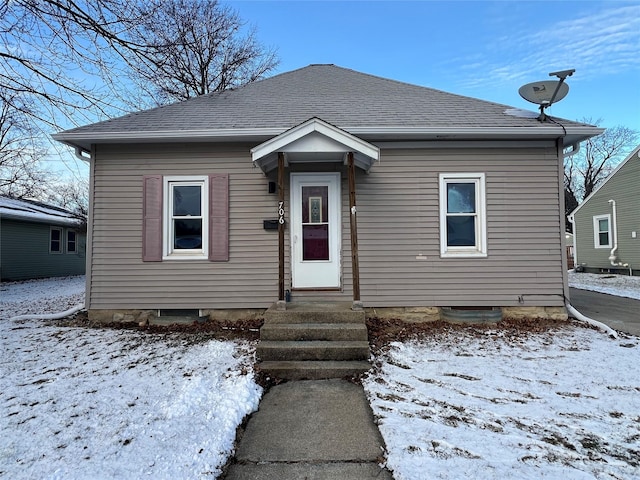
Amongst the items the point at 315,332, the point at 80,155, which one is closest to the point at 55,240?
the point at 80,155

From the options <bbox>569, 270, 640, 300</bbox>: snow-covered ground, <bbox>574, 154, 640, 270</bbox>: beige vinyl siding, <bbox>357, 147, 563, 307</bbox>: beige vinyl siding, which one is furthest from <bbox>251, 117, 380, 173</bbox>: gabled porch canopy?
<bbox>574, 154, 640, 270</bbox>: beige vinyl siding

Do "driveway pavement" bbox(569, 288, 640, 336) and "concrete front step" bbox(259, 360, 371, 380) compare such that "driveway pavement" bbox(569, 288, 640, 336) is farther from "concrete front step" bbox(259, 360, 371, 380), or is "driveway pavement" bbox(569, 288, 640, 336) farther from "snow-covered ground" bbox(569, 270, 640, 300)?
"concrete front step" bbox(259, 360, 371, 380)

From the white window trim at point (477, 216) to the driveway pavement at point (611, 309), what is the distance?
8.52 ft

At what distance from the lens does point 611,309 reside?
738cm

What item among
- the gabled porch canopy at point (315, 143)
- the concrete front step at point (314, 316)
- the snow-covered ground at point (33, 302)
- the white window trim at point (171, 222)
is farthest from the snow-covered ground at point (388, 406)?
the gabled porch canopy at point (315, 143)

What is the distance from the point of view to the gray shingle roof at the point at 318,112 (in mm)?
5703

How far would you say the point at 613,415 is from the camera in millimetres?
2941

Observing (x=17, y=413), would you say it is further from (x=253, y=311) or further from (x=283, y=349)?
(x=253, y=311)

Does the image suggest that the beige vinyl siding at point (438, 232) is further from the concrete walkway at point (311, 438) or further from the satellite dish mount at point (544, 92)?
the concrete walkway at point (311, 438)

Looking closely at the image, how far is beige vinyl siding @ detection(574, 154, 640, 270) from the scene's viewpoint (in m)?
13.7

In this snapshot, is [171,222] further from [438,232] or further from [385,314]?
[438,232]

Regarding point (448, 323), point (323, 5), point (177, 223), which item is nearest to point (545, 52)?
point (323, 5)

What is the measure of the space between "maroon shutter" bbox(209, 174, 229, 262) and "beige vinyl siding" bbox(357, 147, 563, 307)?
7.64ft

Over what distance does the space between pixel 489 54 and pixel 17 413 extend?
43.7ft
